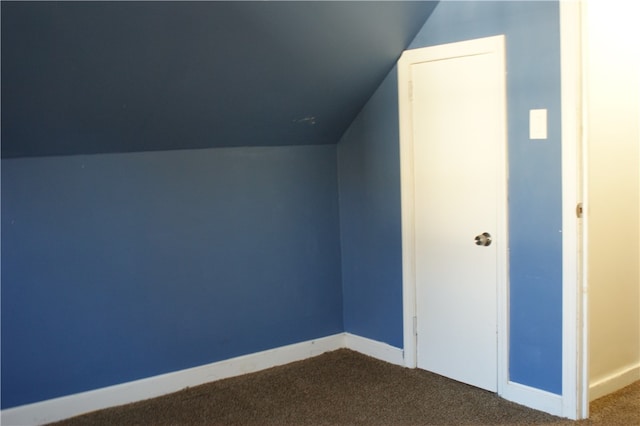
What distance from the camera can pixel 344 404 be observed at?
139 inches

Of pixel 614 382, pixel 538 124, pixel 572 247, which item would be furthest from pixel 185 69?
pixel 614 382

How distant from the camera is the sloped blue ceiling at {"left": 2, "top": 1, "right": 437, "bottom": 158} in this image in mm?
2809

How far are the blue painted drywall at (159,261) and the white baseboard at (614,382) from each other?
1.64 m

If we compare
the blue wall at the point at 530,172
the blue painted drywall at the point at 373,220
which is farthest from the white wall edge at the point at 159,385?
the blue wall at the point at 530,172

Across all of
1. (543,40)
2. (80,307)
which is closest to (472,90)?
(543,40)

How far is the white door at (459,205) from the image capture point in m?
3.48

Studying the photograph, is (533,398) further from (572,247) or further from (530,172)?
(530,172)

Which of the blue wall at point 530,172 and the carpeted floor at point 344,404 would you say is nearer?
the blue wall at point 530,172

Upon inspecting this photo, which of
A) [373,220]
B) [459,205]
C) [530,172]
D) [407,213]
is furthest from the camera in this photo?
[373,220]

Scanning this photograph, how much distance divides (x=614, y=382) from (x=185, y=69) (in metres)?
2.71

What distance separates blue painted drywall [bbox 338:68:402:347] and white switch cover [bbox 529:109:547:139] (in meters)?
0.91

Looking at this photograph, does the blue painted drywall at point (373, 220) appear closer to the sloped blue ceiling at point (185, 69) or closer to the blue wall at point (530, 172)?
the sloped blue ceiling at point (185, 69)

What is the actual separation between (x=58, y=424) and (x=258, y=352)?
3.92 ft

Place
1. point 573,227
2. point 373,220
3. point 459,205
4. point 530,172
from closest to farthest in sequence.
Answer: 1. point 573,227
2. point 530,172
3. point 459,205
4. point 373,220
